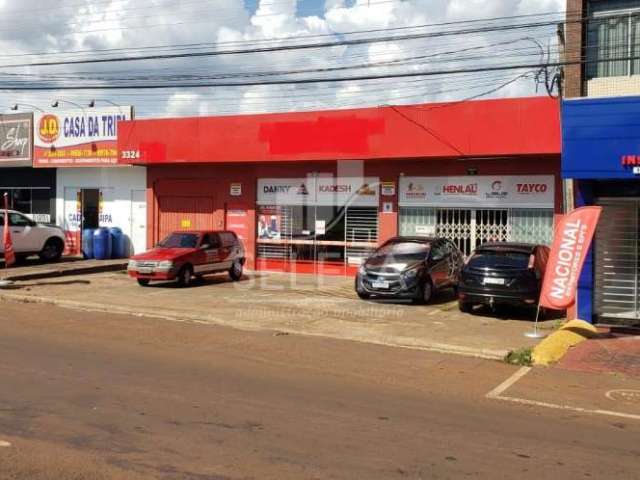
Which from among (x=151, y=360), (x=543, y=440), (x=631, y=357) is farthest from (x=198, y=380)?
(x=631, y=357)

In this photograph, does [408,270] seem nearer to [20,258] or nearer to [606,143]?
[606,143]

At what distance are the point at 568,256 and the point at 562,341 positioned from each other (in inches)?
60.4

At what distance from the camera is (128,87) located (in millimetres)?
20234

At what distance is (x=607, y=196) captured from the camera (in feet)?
44.3

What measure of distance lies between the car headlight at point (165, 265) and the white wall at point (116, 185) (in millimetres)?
7609

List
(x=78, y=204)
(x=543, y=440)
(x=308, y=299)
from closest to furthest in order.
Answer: (x=543, y=440), (x=308, y=299), (x=78, y=204)

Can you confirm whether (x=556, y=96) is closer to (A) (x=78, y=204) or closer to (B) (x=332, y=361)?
(B) (x=332, y=361)

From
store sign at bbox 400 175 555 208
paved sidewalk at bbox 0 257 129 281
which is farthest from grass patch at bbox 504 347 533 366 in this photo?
paved sidewalk at bbox 0 257 129 281

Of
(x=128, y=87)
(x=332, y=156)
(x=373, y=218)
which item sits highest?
(x=128, y=87)

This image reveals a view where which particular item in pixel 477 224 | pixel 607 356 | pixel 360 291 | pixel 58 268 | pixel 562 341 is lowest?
pixel 607 356

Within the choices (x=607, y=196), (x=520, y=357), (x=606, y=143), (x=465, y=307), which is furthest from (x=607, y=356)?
(x=465, y=307)

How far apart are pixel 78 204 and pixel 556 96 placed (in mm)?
17924

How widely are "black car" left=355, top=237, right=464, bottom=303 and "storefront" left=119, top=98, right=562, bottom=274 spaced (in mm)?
2972

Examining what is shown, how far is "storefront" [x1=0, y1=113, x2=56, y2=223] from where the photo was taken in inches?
1086
